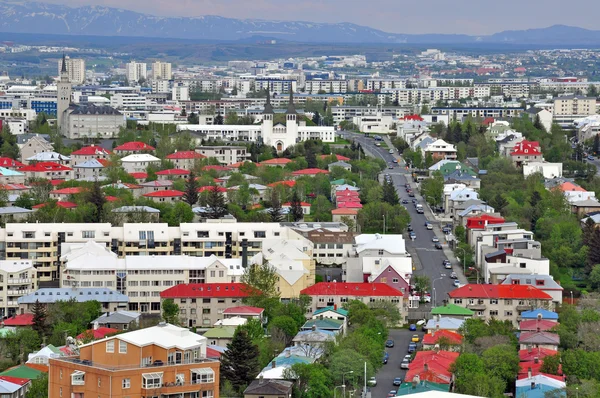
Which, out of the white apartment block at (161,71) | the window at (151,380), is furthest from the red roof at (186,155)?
the white apartment block at (161,71)

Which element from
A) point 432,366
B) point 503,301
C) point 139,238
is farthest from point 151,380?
point 139,238

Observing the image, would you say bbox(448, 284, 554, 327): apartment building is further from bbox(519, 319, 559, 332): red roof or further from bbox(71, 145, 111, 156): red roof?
Answer: bbox(71, 145, 111, 156): red roof

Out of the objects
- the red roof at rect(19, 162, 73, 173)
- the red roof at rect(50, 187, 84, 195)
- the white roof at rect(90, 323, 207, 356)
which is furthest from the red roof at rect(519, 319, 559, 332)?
the red roof at rect(19, 162, 73, 173)

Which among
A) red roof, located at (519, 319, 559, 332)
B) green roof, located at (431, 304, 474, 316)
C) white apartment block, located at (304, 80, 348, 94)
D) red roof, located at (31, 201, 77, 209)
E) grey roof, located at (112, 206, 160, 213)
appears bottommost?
white apartment block, located at (304, 80, 348, 94)

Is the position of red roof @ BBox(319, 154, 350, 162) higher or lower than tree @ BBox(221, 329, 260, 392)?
lower

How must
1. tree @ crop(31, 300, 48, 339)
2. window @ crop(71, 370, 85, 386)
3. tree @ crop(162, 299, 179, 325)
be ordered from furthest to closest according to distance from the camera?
1. tree @ crop(162, 299, 179, 325)
2. tree @ crop(31, 300, 48, 339)
3. window @ crop(71, 370, 85, 386)

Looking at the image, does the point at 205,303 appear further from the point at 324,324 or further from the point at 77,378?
the point at 77,378

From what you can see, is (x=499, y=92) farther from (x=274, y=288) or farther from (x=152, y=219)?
(x=274, y=288)

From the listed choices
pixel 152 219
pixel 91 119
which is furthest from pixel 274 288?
pixel 91 119
